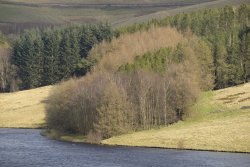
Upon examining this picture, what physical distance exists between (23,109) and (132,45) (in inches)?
1322

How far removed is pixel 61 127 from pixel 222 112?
30.3 metres

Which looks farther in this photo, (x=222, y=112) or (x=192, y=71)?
(x=192, y=71)

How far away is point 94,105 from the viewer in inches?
4469

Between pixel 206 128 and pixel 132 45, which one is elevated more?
pixel 132 45

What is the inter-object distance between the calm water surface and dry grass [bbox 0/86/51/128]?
35.5 metres

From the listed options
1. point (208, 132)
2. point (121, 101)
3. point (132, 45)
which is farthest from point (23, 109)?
point (208, 132)

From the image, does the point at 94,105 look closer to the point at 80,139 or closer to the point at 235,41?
the point at 80,139

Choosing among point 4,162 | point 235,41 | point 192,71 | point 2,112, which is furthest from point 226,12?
point 4,162

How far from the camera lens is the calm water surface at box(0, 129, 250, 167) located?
8625 centimetres

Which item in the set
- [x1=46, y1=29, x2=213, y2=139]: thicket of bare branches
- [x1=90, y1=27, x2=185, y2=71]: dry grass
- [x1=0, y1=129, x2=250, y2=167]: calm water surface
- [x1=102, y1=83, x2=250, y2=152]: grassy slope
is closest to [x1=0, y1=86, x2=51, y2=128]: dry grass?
[x1=90, y1=27, x2=185, y2=71]: dry grass

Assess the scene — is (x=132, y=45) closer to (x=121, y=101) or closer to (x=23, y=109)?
(x=23, y=109)

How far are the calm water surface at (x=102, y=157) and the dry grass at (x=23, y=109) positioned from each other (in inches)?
1400

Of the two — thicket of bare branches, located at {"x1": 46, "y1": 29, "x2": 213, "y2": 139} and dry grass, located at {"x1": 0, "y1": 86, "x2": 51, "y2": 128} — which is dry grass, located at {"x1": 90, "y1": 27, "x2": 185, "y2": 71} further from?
thicket of bare branches, located at {"x1": 46, "y1": 29, "x2": 213, "y2": 139}

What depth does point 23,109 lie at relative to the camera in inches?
6063
